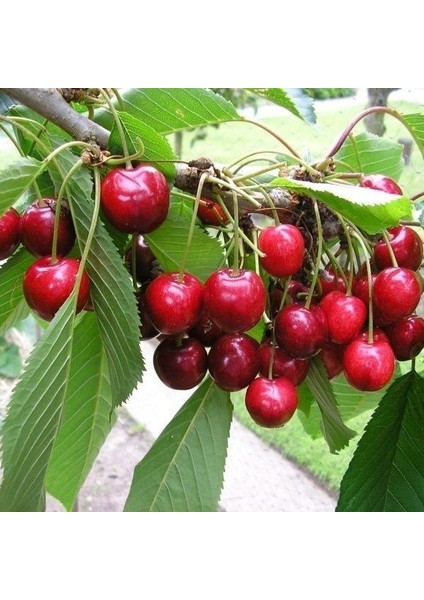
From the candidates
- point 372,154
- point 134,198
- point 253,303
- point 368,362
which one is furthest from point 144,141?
point 372,154

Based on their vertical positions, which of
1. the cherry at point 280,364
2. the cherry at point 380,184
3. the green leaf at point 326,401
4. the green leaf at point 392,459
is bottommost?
the green leaf at point 392,459

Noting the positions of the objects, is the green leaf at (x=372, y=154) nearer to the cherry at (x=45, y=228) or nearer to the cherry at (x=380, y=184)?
the cherry at (x=380, y=184)

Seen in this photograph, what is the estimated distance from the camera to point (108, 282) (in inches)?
24.6

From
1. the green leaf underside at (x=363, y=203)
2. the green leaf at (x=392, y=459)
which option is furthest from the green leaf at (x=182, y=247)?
the green leaf at (x=392, y=459)

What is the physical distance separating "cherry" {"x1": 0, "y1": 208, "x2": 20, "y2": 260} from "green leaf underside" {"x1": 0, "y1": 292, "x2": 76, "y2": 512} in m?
0.13

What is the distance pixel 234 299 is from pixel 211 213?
164mm

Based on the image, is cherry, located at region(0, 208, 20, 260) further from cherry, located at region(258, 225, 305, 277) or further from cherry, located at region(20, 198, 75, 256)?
cherry, located at region(258, 225, 305, 277)

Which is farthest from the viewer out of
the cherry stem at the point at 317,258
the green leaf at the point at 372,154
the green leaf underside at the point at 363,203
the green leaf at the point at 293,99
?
the green leaf at the point at 372,154

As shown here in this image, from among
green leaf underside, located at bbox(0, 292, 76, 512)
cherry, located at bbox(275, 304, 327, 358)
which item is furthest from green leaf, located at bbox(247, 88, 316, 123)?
green leaf underside, located at bbox(0, 292, 76, 512)

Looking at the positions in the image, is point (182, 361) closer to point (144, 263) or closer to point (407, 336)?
point (144, 263)

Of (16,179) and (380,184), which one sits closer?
(16,179)

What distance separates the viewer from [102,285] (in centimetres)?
63

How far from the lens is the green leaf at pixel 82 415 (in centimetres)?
76

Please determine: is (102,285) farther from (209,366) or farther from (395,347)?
(395,347)
